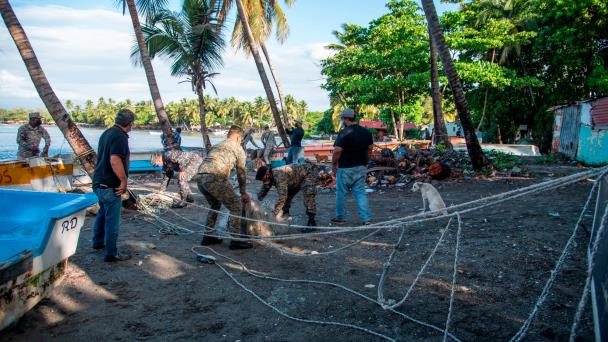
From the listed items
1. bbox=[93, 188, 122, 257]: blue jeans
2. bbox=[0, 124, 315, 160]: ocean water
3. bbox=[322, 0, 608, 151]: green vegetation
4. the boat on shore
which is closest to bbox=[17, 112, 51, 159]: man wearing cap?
bbox=[0, 124, 315, 160]: ocean water

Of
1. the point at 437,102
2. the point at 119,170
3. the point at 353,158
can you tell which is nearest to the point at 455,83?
the point at 353,158

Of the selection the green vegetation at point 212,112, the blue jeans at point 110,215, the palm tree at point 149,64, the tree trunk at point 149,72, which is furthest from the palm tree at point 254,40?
the green vegetation at point 212,112

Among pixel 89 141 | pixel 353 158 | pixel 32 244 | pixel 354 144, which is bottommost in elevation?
pixel 89 141

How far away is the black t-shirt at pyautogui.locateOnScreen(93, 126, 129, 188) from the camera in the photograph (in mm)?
4629

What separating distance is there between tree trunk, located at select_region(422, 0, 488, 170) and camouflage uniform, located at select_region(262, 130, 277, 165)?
709 cm

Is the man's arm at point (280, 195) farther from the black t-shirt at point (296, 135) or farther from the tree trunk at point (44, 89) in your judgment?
the black t-shirt at point (296, 135)

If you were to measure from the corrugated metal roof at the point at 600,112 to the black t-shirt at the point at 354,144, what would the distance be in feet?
38.4

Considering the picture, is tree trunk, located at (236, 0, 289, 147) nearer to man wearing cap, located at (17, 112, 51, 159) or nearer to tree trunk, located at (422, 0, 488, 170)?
tree trunk, located at (422, 0, 488, 170)

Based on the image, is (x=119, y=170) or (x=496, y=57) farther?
(x=496, y=57)

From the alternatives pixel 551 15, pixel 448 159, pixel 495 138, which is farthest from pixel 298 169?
pixel 495 138

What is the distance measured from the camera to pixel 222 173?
5.09 metres

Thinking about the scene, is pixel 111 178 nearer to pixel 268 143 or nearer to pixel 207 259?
pixel 207 259

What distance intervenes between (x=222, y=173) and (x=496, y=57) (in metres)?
28.0

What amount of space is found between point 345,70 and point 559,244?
19567 mm
